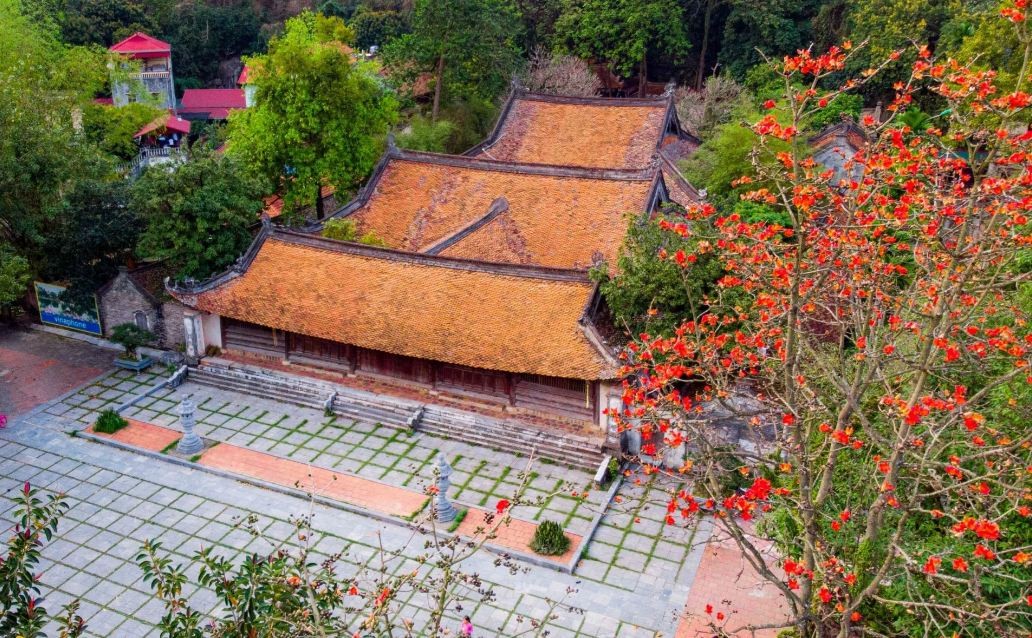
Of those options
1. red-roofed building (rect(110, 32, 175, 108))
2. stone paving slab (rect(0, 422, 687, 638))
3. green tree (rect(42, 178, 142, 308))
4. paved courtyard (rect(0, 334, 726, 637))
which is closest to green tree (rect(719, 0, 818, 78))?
green tree (rect(42, 178, 142, 308))

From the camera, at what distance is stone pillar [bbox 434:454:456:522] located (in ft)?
65.7

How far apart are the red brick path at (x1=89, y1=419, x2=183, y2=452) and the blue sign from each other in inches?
244

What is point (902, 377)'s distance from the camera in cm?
1361

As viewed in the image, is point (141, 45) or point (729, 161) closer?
point (729, 161)

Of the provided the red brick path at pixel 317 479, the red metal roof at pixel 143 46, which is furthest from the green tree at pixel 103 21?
the red brick path at pixel 317 479

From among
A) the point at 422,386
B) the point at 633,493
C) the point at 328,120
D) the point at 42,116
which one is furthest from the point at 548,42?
the point at 633,493

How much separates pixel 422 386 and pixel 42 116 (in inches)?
687

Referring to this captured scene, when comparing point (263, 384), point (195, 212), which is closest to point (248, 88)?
point (195, 212)

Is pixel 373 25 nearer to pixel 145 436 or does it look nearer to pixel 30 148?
pixel 30 148

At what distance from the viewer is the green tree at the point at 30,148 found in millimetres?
27562

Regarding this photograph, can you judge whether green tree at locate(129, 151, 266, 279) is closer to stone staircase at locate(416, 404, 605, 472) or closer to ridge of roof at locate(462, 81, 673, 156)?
stone staircase at locate(416, 404, 605, 472)

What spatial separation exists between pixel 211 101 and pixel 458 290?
4032 centimetres

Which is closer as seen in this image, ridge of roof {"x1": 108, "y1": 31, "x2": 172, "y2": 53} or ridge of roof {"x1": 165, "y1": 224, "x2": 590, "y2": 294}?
ridge of roof {"x1": 165, "y1": 224, "x2": 590, "y2": 294}

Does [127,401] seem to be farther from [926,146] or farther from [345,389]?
[926,146]
